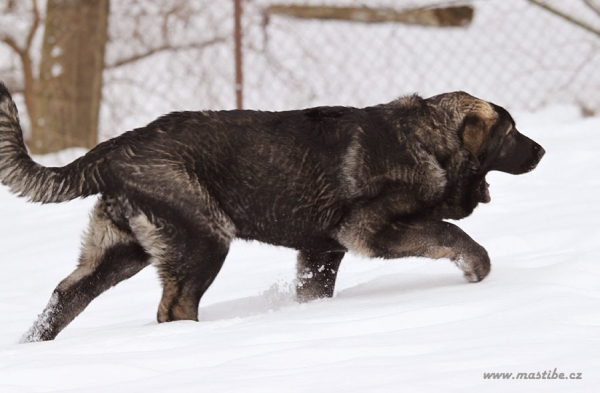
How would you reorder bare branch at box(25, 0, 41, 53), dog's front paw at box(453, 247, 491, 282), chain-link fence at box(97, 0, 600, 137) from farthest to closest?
bare branch at box(25, 0, 41, 53) → chain-link fence at box(97, 0, 600, 137) → dog's front paw at box(453, 247, 491, 282)

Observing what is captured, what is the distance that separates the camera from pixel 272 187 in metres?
4.82

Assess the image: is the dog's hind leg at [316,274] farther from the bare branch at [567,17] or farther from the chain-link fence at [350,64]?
the bare branch at [567,17]

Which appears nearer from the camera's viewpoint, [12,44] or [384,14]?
[12,44]

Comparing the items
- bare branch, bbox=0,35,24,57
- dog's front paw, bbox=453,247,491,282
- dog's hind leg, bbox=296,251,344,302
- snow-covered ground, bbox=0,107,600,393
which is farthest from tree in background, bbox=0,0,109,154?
dog's front paw, bbox=453,247,491,282

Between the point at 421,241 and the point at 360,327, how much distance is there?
4.12 feet

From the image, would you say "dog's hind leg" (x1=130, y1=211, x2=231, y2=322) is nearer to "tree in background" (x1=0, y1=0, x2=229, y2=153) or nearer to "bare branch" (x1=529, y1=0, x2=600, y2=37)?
"tree in background" (x1=0, y1=0, x2=229, y2=153)

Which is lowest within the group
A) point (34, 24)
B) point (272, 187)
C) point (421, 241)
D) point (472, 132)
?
point (421, 241)

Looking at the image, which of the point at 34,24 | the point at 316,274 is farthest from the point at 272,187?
the point at 34,24

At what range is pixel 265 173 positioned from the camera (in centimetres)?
480

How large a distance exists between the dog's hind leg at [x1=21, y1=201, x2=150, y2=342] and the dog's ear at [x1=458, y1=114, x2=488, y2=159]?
1802mm

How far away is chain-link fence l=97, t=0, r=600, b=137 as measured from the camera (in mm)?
9812

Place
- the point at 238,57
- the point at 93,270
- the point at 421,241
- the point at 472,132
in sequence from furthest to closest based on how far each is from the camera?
1. the point at 238,57
2. the point at 472,132
3. the point at 421,241
4. the point at 93,270

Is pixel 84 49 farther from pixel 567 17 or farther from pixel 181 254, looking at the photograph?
pixel 181 254

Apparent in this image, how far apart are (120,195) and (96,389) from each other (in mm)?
1594
